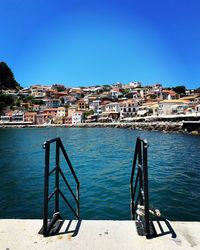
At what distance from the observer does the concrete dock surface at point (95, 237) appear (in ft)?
9.19

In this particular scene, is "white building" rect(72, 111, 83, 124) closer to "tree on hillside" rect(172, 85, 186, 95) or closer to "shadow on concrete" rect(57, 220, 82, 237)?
"tree on hillside" rect(172, 85, 186, 95)

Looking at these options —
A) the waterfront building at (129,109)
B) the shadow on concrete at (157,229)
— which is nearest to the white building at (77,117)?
the waterfront building at (129,109)

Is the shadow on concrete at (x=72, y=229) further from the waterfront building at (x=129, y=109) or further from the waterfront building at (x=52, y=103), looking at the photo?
the waterfront building at (x=52, y=103)

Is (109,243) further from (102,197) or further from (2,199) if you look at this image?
(2,199)

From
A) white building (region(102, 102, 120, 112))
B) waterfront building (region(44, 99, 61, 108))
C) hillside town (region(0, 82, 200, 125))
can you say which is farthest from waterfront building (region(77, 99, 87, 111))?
waterfront building (region(44, 99, 61, 108))

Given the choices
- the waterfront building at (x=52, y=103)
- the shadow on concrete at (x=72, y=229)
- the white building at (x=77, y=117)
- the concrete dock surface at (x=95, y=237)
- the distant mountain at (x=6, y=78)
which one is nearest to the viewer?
the concrete dock surface at (x=95, y=237)

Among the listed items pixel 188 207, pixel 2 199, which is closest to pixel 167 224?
pixel 188 207

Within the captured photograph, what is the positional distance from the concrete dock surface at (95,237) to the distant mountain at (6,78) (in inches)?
5615

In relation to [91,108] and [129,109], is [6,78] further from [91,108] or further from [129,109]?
[129,109]

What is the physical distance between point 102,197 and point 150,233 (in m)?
5.95

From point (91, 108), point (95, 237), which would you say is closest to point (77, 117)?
point (91, 108)

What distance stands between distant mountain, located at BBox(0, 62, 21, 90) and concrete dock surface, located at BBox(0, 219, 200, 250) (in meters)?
143

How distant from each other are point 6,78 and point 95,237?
512 feet

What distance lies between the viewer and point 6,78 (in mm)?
143875
